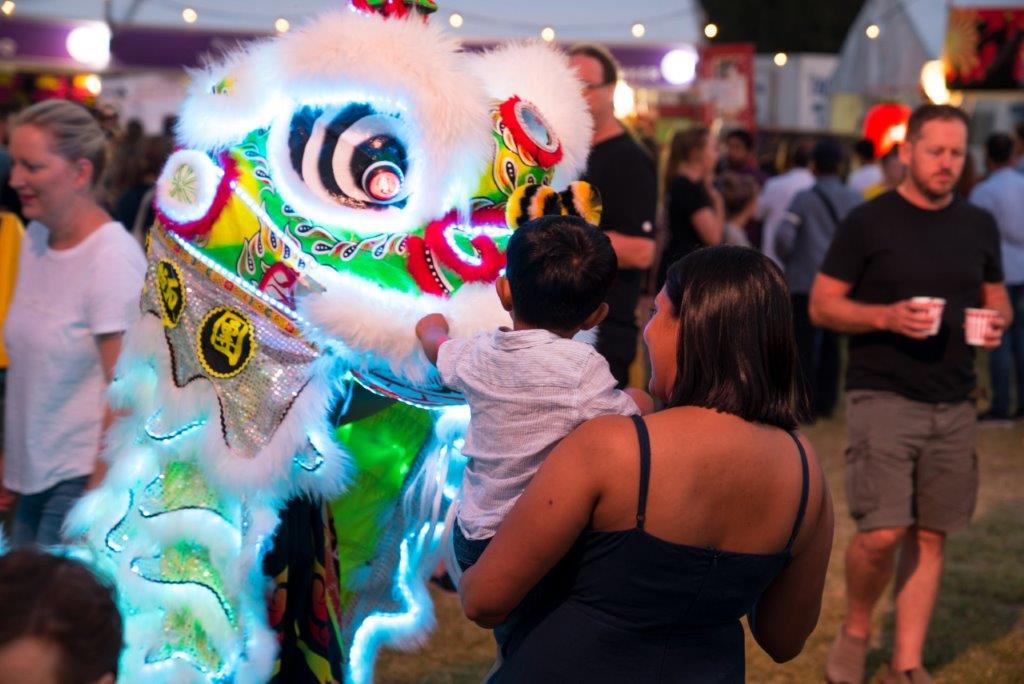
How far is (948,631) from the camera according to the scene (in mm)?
5141

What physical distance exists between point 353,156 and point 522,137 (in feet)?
1.26

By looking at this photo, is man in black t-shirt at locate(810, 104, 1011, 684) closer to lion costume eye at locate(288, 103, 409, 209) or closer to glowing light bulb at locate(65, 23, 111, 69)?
lion costume eye at locate(288, 103, 409, 209)

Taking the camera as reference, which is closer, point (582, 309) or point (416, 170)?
point (582, 309)

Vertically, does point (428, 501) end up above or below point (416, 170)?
below

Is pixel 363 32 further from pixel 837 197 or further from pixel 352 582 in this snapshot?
pixel 837 197

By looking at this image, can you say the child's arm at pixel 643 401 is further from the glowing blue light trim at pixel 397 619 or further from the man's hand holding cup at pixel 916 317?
the man's hand holding cup at pixel 916 317

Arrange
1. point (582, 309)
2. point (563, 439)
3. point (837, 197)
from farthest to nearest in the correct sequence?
point (837, 197) → point (582, 309) → point (563, 439)

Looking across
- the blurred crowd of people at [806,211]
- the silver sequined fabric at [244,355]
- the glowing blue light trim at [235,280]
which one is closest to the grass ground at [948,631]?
the blurred crowd of people at [806,211]

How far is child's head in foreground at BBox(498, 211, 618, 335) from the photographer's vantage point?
232cm

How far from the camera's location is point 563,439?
7.18 feet

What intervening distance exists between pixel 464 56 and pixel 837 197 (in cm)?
578

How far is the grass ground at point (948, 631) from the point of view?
4.66m

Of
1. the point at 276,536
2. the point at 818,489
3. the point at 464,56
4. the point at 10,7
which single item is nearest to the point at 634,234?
the point at 464,56

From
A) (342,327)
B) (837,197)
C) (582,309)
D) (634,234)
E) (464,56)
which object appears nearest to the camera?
(582,309)
